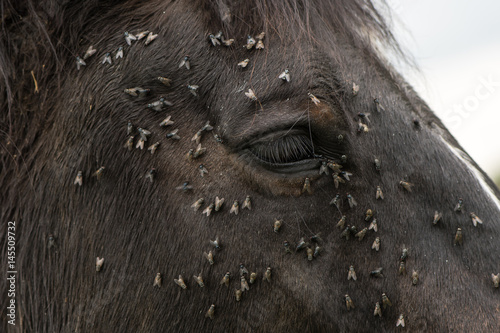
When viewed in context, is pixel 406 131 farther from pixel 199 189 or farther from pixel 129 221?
pixel 129 221

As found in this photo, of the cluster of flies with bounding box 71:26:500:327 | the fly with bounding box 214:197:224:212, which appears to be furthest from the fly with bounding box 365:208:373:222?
the fly with bounding box 214:197:224:212

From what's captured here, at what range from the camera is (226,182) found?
230 centimetres

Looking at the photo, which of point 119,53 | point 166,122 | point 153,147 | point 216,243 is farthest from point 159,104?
point 216,243

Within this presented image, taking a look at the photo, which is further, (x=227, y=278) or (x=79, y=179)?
(x=79, y=179)

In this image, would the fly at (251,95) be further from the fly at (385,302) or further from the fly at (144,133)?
the fly at (385,302)

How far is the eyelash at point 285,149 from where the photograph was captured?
2.27 metres

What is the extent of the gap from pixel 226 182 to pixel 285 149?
12.6 inches

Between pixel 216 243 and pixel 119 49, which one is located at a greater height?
pixel 119 49

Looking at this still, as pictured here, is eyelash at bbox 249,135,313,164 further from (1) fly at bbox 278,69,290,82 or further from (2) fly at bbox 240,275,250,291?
(2) fly at bbox 240,275,250,291

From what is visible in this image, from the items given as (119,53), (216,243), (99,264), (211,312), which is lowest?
(99,264)

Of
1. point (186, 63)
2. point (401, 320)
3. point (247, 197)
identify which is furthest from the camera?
point (186, 63)

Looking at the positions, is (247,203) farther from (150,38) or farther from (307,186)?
(150,38)

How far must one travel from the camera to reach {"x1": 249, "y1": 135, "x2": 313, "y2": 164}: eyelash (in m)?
2.27

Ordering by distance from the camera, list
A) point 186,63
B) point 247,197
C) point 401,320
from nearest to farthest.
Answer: point 401,320 → point 247,197 → point 186,63
